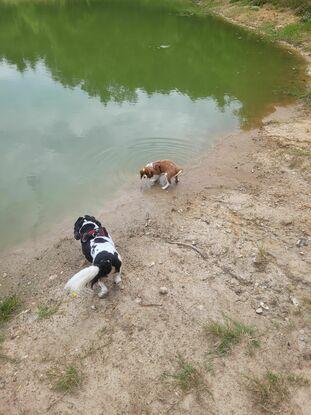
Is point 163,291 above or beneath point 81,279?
beneath

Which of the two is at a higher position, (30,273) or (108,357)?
(108,357)

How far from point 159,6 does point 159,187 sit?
89.7 ft

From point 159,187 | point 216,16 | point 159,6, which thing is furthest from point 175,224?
point 159,6

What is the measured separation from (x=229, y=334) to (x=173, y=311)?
36.2 inches

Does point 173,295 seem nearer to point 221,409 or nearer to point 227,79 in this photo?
point 221,409

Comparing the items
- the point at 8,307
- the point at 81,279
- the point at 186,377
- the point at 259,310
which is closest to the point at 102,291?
the point at 81,279

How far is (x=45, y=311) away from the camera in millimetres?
6000

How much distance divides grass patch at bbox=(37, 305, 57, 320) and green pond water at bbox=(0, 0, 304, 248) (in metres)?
2.30

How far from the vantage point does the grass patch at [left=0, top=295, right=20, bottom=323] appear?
235 inches

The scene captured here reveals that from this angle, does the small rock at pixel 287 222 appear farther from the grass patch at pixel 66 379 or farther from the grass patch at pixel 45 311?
the grass patch at pixel 66 379

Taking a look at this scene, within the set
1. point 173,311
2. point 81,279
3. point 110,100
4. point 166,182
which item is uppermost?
point 81,279

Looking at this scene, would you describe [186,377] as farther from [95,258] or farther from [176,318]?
[95,258]

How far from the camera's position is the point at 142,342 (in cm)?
543

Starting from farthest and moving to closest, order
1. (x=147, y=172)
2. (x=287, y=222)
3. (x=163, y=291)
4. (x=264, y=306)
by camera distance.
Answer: (x=147, y=172)
(x=287, y=222)
(x=163, y=291)
(x=264, y=306)
